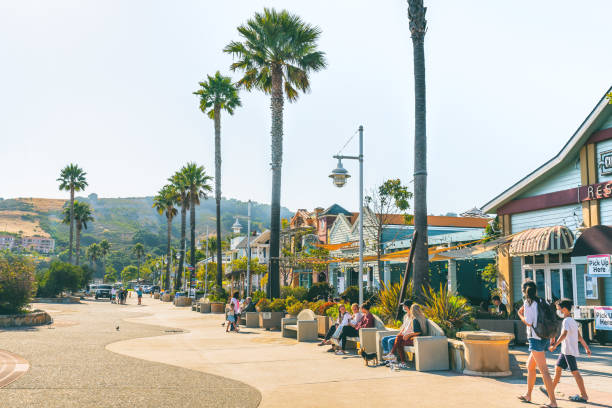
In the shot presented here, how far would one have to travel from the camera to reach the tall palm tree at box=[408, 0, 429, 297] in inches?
546

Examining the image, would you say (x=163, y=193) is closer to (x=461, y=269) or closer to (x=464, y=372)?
(x=461, y=269)

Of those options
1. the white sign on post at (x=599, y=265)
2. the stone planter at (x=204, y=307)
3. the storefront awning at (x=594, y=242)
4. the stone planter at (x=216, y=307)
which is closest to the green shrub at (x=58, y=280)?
the stone planter at (x=204, y=307)

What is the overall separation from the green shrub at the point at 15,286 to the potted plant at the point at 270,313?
9751 mm

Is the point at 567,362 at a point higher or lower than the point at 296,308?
higher

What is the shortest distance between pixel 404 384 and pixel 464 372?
1.49 metres

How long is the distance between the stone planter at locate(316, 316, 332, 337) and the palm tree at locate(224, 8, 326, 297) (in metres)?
6.77

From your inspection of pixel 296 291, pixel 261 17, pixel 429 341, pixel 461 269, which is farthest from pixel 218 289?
pixel 429 341

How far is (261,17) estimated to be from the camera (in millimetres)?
24203

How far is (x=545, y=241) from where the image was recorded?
55.2 ft

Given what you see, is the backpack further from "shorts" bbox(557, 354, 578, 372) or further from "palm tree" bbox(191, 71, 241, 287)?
"palm tree" bbox(191, 71, 241, 287)

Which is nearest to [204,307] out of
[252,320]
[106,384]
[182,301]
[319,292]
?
[319,292]

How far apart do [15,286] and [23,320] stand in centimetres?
167

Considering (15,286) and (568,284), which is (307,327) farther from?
(15,286)

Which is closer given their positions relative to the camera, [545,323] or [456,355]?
[545,323]
